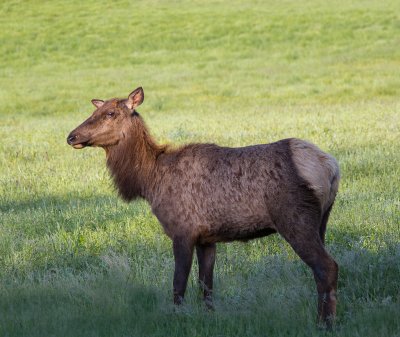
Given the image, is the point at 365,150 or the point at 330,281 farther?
the point at 365,150

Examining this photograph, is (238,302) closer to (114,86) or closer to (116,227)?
(116,227)

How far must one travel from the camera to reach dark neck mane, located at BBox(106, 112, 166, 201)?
6.88 m

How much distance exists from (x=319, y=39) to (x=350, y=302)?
30368mm

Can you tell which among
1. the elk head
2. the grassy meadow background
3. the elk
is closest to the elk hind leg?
the elk

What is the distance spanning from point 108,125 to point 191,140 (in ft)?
Result: 26.6

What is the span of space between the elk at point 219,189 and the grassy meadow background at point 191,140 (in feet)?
1.39

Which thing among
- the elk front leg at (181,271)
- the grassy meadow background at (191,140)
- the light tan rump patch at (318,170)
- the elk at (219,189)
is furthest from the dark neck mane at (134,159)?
the light tan rump patch at (318,170)

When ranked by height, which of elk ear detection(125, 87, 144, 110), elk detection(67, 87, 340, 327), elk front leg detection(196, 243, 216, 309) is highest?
elk ear detection(125, 87, 144, 110)

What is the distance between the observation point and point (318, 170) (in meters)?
5.91

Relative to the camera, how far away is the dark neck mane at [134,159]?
6.88m

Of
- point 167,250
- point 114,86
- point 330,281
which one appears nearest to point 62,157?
point 167,250

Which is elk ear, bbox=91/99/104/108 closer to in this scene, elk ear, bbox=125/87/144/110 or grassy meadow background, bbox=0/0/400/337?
elk ear, bbox=125/87/144/110

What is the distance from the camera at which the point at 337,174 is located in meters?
6.05

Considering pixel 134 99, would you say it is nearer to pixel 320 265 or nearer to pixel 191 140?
pixel 320 265
